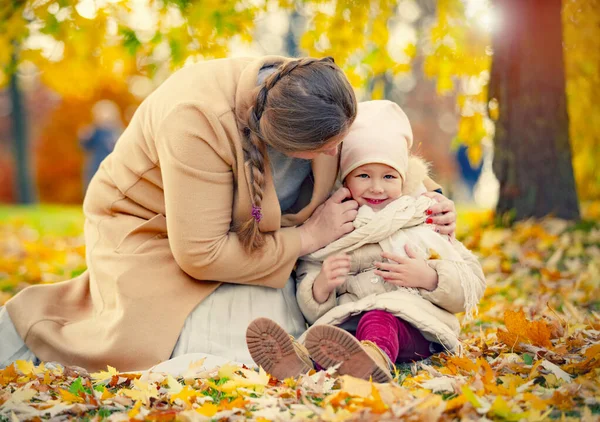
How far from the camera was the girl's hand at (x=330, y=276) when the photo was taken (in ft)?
9.98

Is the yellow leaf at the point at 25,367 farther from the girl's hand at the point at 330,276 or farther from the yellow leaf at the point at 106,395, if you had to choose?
the girl's hand at the point at 330,276

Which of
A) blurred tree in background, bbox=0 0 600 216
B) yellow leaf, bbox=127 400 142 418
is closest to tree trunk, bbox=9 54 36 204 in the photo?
blurred tree in background, bbox=0 0 600 216

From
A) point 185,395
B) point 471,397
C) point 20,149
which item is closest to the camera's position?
point 471,397

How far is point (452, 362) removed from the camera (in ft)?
9.21

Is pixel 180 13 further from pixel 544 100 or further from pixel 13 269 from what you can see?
pixel 544 100

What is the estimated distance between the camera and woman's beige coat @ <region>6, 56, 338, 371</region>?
2895 mm

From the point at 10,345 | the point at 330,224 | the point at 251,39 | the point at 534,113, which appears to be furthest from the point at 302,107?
the point at 534,113

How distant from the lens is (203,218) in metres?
2.91

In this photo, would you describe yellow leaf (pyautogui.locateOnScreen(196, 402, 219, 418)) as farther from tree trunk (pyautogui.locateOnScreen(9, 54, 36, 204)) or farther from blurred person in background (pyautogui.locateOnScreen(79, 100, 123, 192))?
tree trunk (pyautogui.locateOnScreen(9, 54, 36, 204))

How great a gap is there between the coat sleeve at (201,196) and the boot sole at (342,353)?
23.7 inches

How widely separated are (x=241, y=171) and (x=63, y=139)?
22722mm

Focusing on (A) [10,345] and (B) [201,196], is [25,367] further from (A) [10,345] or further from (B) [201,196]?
(B) [201,196]

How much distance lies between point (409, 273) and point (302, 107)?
2.78ft

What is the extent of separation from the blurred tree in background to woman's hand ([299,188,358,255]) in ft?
8.69
